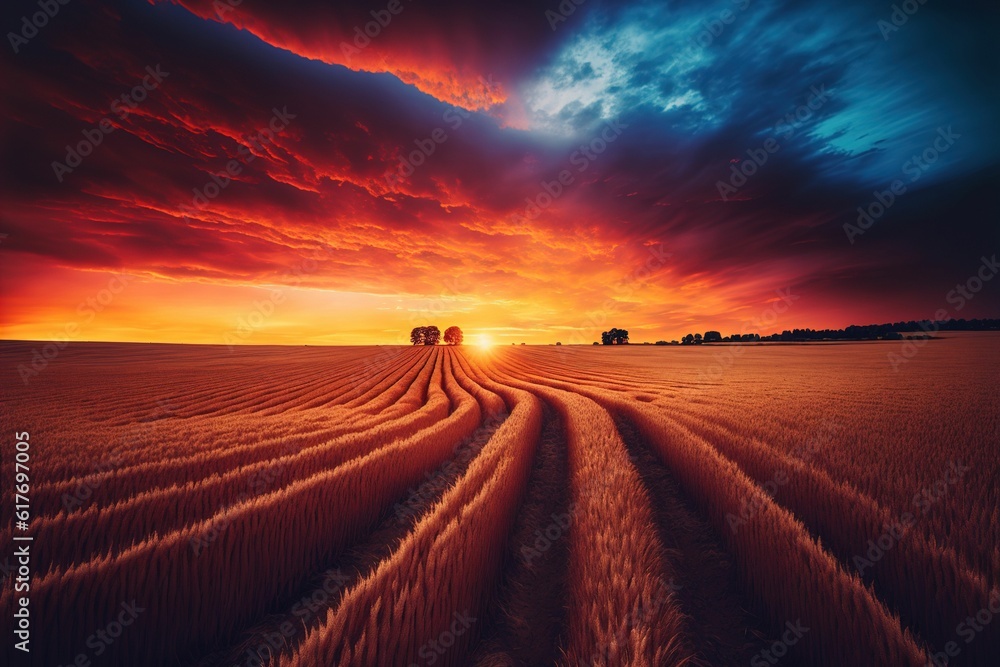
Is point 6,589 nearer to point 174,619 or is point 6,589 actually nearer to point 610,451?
point 174,619

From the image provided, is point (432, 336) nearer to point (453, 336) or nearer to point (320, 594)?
point (453, 336)

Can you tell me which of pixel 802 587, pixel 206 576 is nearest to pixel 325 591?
pixel 206 576

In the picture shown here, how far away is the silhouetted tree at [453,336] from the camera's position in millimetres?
99250

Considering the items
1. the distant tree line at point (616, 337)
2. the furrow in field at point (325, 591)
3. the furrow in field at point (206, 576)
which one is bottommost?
the furrow in field at point (325, 591)

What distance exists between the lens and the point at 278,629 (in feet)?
8.88

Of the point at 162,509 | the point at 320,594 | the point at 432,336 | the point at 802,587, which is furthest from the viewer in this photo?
the point at 432,336

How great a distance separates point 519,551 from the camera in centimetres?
374

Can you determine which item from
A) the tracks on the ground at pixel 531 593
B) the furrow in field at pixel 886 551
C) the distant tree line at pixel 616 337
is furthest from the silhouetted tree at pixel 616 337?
the tracks on the ground at pixel 531 593

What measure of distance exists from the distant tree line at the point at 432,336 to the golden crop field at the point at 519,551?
89582 millimetres

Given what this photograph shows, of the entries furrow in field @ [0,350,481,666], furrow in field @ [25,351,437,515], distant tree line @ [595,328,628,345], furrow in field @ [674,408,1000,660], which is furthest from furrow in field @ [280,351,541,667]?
distant tree line @ [595,328,628,345]

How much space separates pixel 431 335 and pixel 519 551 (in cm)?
9449

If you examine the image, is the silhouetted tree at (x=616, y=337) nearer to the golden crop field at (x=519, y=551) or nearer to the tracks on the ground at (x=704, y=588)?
the golden crop field at (x=519, y=551)

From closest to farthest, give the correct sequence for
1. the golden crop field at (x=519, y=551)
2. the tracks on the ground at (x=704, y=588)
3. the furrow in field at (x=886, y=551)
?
the golden crop field at (x=519, y=551)
the furrow in field at (x=886, y=551)
the tracks on the ground at (x=704, y=588)

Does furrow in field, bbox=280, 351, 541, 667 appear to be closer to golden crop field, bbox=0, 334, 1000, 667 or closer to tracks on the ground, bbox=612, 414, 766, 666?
golden crop field, bbox=0, 334, 1000, 667
